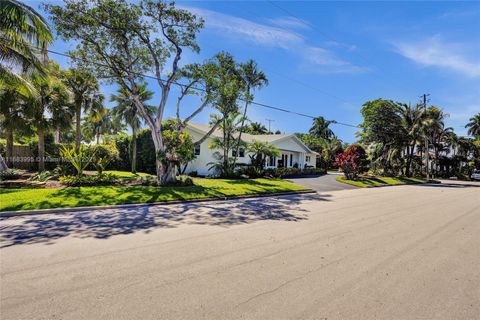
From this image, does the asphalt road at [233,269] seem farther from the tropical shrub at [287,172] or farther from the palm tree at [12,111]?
the tropical shrub at [287,172]

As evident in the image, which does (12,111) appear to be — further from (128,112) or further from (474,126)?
(474,126)

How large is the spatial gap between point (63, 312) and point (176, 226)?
4167mm

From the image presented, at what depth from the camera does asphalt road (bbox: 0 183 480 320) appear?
3150 mm

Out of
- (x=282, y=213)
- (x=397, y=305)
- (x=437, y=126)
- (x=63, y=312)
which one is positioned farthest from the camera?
(x=437, y=126)

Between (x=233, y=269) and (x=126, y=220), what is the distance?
4687 millimetres

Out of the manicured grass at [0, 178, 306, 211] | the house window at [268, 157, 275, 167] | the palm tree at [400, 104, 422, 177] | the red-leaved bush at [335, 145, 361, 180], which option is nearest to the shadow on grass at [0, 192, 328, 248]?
the manicured grass at [0, 178, 306, 211]

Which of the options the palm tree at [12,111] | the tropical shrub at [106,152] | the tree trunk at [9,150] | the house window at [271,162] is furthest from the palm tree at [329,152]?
the tree trunk at [9,150]

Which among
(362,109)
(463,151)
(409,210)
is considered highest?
(362,109)

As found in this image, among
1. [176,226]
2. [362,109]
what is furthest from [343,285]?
[362,109]

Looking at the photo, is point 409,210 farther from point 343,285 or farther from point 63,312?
point 63,312

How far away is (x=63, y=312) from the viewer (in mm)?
2951

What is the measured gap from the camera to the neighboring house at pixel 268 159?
2459 cm

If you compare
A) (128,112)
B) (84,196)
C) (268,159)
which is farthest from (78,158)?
(268,159)

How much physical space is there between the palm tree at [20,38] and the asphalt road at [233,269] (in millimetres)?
8151
